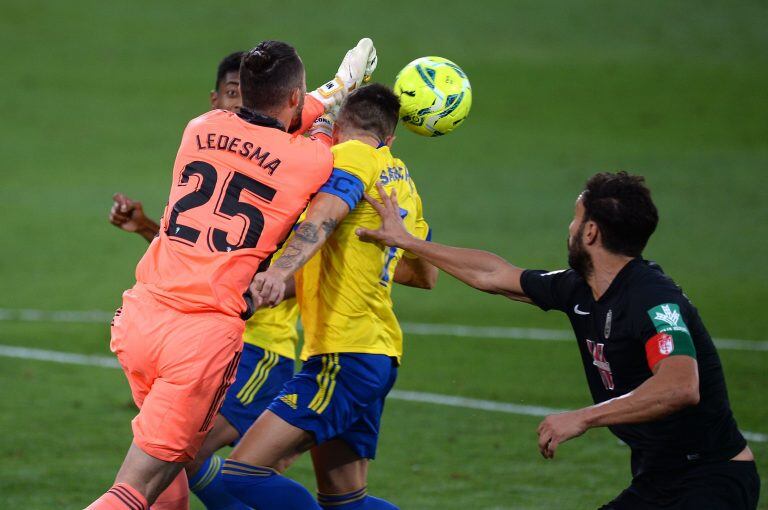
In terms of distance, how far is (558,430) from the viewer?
494 centimetres

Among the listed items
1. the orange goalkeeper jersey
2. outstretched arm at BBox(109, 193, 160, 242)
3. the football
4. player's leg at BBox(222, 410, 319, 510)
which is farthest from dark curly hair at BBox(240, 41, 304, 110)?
outstretched arm at BBox(109, 193, 160, 242)

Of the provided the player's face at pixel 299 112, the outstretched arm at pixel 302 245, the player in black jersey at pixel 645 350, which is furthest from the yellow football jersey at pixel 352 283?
the player in black jersey at pixel 645 350

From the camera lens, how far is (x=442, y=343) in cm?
1388

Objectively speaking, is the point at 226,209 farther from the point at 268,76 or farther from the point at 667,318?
the point at 667,318

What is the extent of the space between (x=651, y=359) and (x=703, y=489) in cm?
69

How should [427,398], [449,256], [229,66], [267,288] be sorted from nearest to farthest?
[267,288] < [449,256] < [229,66] < [427,398]

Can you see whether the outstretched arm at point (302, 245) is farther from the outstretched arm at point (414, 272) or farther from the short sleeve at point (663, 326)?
the short sleeve at point (663, 326)

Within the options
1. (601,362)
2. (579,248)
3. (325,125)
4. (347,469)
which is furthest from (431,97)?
(347,469)

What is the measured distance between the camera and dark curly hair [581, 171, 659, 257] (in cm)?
551

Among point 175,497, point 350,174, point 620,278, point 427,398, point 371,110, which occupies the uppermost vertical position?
point 371,110

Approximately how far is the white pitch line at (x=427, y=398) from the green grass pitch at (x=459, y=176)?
212mm

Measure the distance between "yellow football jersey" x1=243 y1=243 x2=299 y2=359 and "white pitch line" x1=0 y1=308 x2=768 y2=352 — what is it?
6.63 meters

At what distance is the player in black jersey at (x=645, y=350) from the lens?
17.6 feet

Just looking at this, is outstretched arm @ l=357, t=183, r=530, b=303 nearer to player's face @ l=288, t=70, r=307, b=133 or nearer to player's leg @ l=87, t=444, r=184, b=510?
player's face @ l=288, t=70, r=307, b=133
